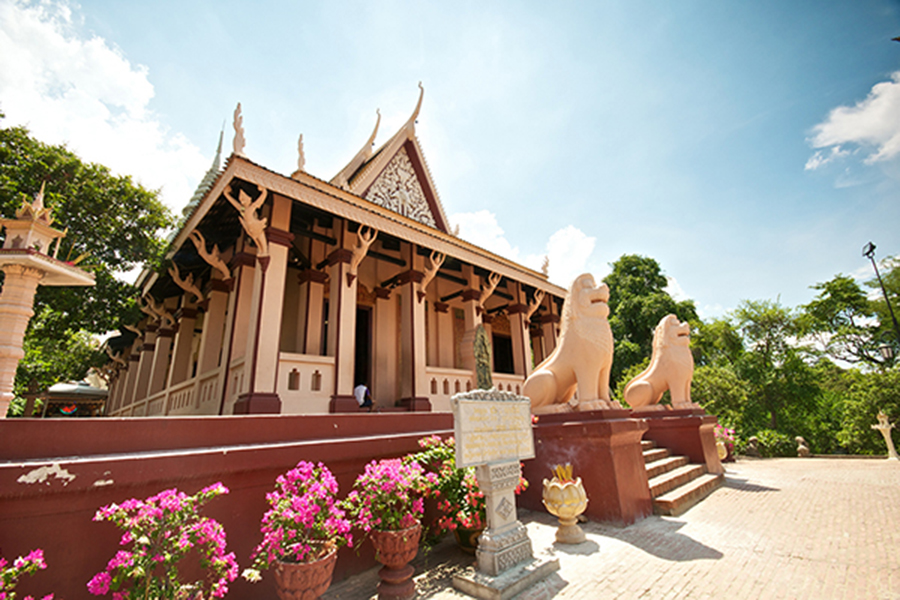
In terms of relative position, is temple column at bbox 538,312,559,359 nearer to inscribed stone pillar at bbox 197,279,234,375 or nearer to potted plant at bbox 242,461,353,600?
inscribed stone pillar at bbox 197,279,234,375

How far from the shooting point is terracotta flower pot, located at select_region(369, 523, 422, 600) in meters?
2.85

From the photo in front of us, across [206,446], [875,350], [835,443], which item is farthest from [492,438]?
[875,350]

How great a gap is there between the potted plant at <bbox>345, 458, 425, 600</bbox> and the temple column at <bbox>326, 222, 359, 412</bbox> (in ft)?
11.2

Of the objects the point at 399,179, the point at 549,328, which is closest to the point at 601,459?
the point at 549,328

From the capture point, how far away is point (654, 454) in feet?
20.5

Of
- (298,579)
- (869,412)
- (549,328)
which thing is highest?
(549,328)

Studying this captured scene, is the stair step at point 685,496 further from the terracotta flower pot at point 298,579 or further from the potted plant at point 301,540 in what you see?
the terracotta flower pot at point 298,579

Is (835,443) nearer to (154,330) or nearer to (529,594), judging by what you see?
(529,594)

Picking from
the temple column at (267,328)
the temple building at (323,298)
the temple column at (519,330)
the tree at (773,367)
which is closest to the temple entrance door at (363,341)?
the temple building at (323,298)

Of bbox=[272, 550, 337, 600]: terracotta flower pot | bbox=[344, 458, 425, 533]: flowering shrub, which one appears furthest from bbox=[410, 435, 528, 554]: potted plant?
bbox=[272, 550, 337, 600]: terracotta flower pot

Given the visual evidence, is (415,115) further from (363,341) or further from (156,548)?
(156,548)

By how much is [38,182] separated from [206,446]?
843 centimetres

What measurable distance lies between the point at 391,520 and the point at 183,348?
28.3 feet

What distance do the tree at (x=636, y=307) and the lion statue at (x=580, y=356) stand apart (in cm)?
1693
